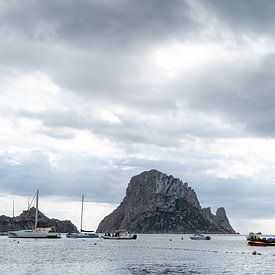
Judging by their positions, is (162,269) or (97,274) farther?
(162,269)

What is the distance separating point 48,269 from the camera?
334 ft

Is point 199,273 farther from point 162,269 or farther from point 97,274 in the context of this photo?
point 97,274

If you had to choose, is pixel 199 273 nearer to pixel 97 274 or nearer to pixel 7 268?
pixel 97 274

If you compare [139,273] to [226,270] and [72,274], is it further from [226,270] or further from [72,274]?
[226,270]

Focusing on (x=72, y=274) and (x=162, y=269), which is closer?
(x=72, y=274)

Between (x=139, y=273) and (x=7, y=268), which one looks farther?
(x=7, y=268)

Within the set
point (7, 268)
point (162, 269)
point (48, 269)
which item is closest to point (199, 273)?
point (162, 269)

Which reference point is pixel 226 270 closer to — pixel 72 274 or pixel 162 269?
pixel 162 269

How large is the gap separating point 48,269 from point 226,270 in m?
35.8

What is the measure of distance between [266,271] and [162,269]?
71.0 feet

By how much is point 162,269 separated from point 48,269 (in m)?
22.4

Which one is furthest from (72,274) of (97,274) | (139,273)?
(139,273)

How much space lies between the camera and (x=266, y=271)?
105 metres

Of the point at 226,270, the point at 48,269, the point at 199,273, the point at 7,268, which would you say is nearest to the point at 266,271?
the point at 226,270
